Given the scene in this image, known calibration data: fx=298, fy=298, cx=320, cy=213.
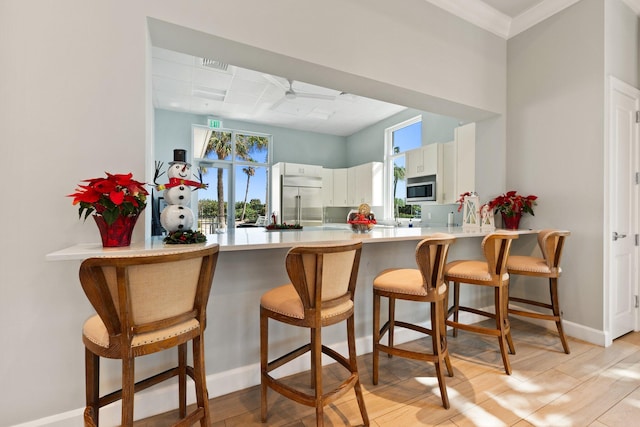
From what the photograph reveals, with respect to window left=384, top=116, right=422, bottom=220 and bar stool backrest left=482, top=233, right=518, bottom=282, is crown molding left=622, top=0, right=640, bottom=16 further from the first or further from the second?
window left=384, top=116, right=422, bottom=220

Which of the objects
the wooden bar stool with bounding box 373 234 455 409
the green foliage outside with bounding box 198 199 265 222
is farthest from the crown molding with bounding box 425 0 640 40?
the green foliage outside with bounding box 198 199 265 222

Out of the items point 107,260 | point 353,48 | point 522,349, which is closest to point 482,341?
point 522,349

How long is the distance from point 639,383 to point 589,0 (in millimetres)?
3081

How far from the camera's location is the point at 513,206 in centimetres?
300

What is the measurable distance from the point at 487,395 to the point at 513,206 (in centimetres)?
189

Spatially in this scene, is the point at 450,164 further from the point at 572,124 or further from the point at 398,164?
the point at 398,164

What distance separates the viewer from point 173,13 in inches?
67.1

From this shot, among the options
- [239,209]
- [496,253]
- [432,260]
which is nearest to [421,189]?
[496,253]

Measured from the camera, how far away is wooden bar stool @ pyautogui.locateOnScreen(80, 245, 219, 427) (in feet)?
3.27

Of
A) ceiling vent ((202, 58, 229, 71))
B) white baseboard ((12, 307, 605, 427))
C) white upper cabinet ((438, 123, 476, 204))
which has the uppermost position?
Answer: ceiling vent ((202, 58, 229, 71))

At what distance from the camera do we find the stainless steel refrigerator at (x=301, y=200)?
6125 mm

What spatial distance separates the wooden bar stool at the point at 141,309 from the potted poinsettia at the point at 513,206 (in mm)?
2912

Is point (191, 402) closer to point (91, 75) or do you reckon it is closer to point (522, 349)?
point (91, 75)

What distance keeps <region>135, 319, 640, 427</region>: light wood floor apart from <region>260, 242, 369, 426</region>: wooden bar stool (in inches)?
8.4
